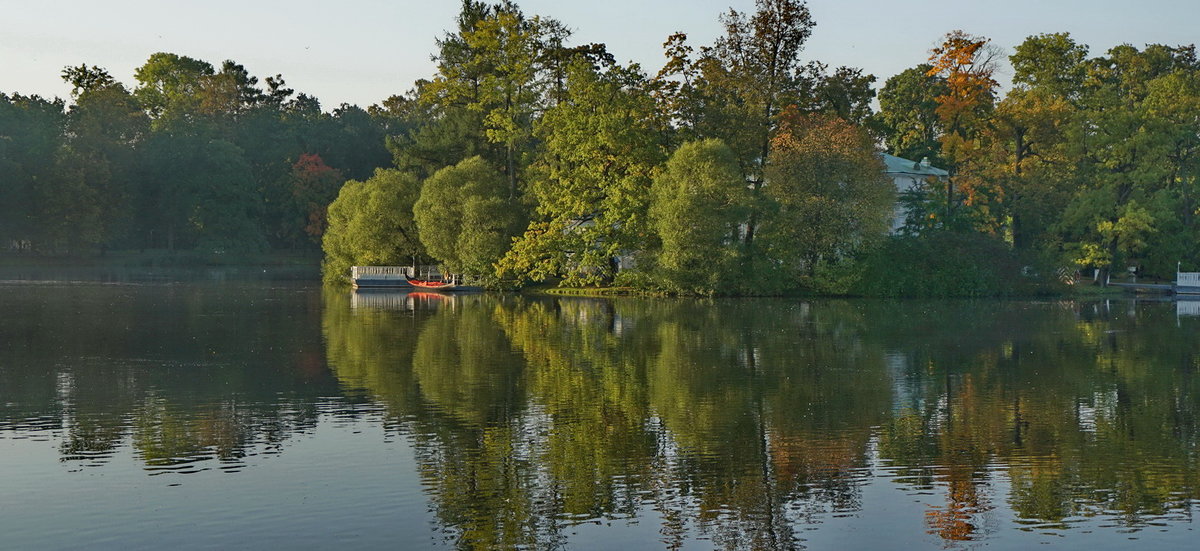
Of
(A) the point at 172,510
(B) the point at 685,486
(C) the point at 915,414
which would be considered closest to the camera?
(A) the point at 172,510

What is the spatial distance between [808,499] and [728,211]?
48.1m

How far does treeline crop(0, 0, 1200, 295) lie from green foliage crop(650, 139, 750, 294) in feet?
0.36

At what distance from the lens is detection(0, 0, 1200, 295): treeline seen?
6231cm

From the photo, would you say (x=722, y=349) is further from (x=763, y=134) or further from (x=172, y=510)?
(x=763, y=134)

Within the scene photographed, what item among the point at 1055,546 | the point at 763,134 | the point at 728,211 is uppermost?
the point at 763,134

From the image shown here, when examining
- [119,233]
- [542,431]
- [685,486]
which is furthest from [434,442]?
[119,233]

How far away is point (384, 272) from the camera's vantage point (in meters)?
76.9

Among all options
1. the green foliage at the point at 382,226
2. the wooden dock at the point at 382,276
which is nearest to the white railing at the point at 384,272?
the wooden dock at the point at 382,276

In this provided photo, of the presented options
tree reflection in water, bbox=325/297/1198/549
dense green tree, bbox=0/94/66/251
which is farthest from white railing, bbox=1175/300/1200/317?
dense green tree, bbox=0/94/66/251

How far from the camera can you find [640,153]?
65500mm

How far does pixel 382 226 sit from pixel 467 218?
9.52 m

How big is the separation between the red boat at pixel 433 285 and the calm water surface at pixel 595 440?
103 ft

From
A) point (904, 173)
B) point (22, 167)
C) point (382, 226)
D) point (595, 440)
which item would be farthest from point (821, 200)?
point (22, 167)

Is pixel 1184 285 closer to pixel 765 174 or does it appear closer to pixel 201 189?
pixel 765 174
